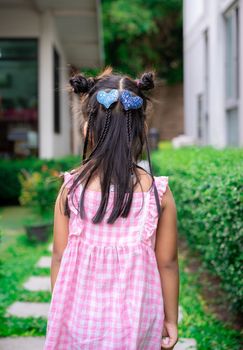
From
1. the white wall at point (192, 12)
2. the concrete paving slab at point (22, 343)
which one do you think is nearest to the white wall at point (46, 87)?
the white wall at point (192, 12)

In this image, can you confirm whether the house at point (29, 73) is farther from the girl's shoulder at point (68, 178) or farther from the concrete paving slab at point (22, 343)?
the girl's shoulder at point (68, 178)

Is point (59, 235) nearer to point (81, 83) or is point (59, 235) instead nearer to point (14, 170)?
point (81, 83)

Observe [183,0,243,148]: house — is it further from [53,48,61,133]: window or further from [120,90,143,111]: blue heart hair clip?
[120,90,143,111]: blue heart hair clip

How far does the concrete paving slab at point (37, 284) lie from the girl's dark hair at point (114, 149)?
3.50 m

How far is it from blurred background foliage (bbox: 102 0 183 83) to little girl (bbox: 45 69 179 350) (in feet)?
69.6

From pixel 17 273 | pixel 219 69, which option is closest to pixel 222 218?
pixel 17 273

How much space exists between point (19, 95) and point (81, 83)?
1069cm

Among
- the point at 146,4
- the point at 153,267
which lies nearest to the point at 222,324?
the point at 153,267

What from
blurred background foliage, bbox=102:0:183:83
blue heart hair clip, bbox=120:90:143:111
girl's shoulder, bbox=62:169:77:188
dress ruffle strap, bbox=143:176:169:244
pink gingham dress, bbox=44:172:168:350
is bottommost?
pink gingham dress, bbox=44:172:168:350

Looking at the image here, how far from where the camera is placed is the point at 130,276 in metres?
2.03

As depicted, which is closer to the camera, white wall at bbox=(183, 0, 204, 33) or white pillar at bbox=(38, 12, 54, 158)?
white wall at bbox=(183, 0, 204, 33)

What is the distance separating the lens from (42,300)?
5039 mm

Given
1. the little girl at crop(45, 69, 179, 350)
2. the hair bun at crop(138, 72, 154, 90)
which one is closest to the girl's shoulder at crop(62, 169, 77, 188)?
the little girl at crop(45, 69, 179, 350)

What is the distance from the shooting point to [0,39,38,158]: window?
41.1 ft
